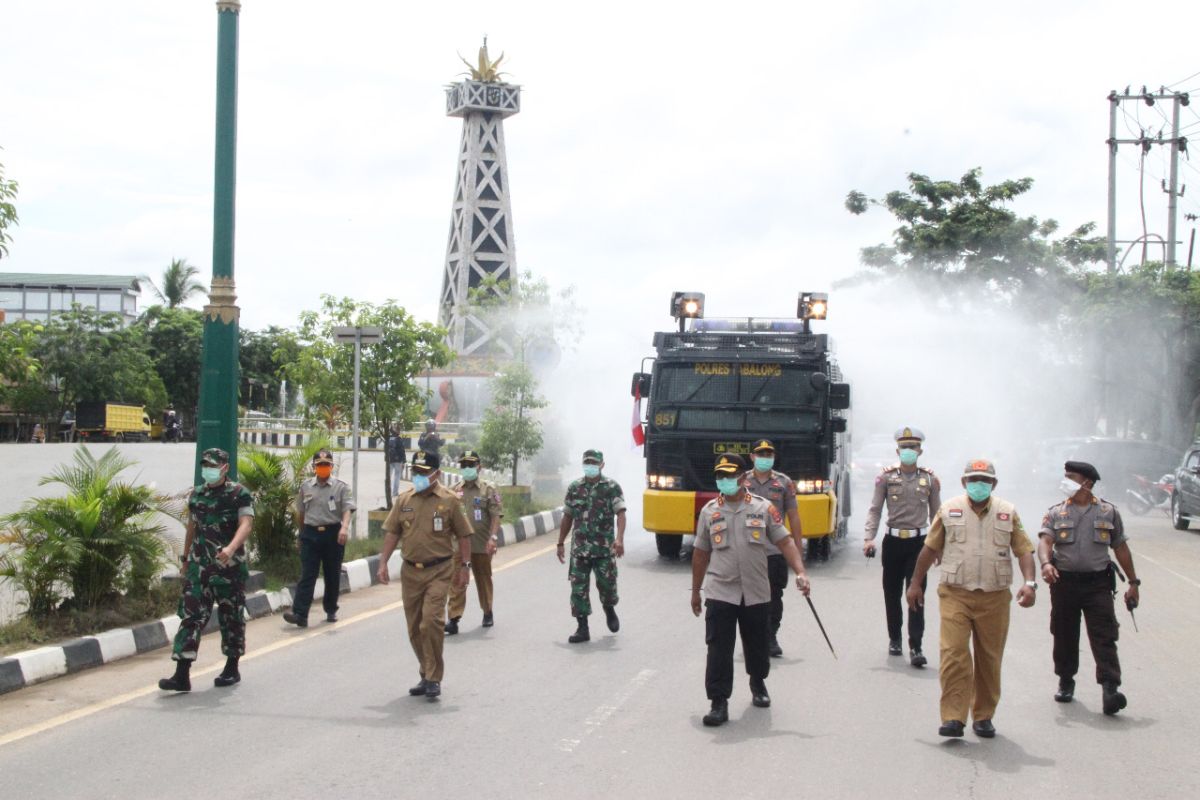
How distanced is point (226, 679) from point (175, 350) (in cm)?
6621

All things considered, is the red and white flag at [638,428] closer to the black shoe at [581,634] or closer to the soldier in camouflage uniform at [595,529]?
the soldier in camouflage uniform at [595,529]

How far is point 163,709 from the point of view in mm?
8047

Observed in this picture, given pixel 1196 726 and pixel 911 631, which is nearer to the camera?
pixel 1196 726

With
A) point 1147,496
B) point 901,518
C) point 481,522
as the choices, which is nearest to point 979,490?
point 901,518

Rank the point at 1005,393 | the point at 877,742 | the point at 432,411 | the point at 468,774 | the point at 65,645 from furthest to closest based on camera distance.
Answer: the point at 432,411 → the point at 1005,393 → the point at 65,645 → the point at 877,742 → the point at 468,774

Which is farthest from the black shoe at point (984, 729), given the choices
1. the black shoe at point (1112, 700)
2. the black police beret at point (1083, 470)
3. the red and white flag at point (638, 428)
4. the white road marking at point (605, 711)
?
the red and white flag at point (638, 428)

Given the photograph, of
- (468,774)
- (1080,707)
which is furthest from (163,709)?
(1080,707)

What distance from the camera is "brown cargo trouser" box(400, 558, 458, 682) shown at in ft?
27.2

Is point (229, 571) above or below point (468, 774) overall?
above

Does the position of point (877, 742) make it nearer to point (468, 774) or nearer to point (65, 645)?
point (468, 774)

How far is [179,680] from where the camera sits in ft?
27.8

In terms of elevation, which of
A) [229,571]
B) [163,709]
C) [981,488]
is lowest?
[163,709]

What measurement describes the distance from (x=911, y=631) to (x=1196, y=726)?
7.21 feet

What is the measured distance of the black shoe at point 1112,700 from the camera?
786 cm
